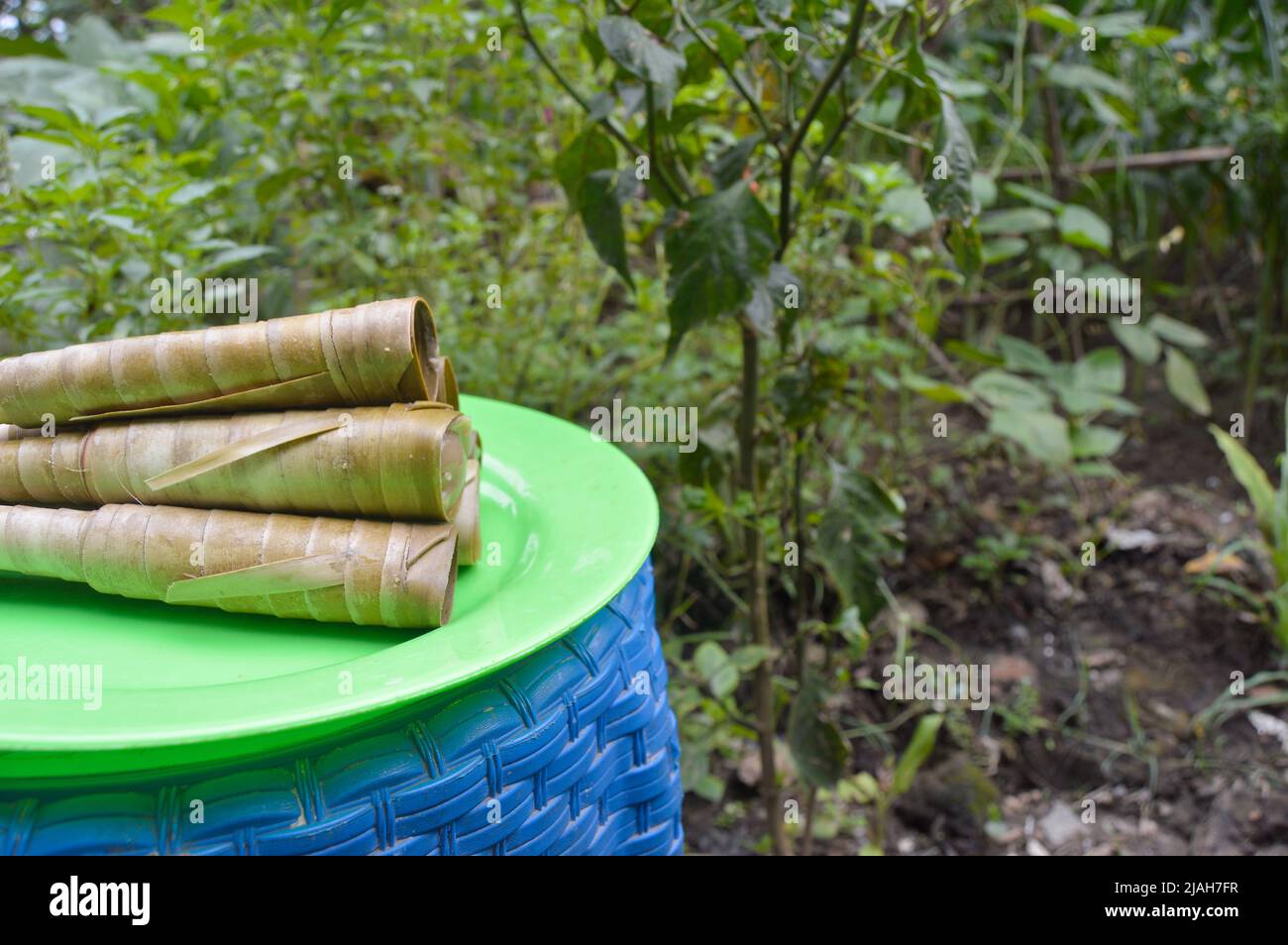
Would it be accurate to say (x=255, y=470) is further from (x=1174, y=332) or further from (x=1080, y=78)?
(x=1174, y=332)

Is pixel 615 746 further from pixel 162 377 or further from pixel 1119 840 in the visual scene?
pixel 1119 840

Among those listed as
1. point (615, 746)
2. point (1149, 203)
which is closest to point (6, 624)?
point (615, 746)

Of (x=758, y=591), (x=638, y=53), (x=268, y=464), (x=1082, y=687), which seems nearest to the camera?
(x=268, y=464)

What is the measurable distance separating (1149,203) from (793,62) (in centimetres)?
149

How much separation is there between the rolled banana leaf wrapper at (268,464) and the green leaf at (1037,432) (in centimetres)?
108

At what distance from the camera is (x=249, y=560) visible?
0.67m

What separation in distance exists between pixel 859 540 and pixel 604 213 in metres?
0.42

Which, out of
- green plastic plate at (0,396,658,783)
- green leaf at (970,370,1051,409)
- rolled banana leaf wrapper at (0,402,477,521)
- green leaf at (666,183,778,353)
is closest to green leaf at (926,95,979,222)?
green leaf at (666,183,778,353)

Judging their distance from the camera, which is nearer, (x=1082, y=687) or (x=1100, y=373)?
(x=1082, y=687)

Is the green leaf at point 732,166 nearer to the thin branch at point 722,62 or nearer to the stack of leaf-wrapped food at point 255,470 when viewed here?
the thin branch at point 722,62

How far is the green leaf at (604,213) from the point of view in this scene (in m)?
0.97

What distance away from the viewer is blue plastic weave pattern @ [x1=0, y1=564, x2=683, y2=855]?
0.51 metres

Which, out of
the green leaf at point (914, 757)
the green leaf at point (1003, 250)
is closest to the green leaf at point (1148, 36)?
the green leaf at point (1003, 250)

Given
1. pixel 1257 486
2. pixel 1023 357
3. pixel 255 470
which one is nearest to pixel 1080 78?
pixel 1023 357
